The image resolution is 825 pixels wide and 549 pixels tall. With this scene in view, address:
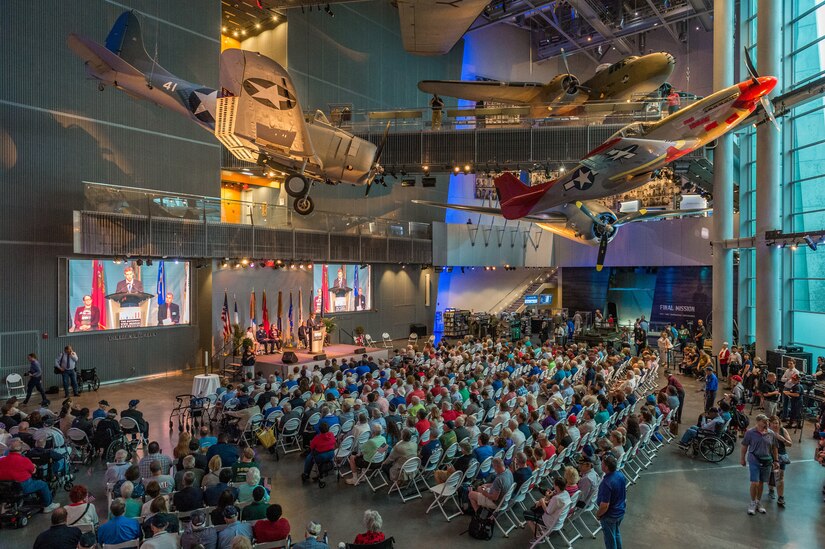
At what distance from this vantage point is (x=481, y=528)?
7082 millimetres

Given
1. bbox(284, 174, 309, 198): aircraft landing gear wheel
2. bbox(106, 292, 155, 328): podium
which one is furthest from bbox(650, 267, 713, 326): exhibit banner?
bbox(106, 292, 155, 328): podium

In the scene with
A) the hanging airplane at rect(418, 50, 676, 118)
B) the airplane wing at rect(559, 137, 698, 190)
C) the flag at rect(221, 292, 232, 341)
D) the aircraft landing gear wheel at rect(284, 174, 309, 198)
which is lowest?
the flag at rect(221, 292, 232, 341)

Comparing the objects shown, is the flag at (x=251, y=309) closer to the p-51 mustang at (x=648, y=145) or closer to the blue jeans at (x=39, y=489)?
the p-51 mustang at (x=648, y=145)

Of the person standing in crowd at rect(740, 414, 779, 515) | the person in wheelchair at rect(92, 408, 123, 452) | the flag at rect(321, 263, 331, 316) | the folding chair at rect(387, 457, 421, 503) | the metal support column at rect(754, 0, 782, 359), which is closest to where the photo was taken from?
the person standing in crowd at rect(740, 414, 779, 515)

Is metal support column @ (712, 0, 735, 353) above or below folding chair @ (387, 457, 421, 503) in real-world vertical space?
above

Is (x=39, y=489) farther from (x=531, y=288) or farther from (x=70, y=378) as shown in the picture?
(x=531, y=288)

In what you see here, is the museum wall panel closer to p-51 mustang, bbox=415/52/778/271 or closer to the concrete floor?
the concrete floor

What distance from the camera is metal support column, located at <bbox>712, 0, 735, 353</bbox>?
20.2 metres

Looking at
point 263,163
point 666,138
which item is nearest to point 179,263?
point 263,163

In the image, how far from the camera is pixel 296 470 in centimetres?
957

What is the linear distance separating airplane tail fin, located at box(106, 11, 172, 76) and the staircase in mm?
24908

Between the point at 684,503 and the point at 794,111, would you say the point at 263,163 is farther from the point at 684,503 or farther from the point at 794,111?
the point at 794,111

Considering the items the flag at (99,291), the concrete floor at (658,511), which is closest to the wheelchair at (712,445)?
the concrete floor at (658,511)

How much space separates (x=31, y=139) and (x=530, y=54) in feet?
103
